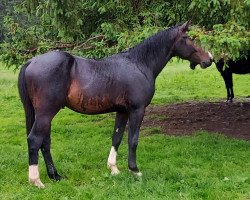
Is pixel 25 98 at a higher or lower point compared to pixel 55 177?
higher

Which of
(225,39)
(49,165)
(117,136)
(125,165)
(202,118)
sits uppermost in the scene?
(225,39)

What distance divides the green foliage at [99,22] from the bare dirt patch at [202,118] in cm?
209

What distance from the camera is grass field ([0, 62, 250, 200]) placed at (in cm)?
577

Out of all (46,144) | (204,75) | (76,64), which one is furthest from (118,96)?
(204,75)

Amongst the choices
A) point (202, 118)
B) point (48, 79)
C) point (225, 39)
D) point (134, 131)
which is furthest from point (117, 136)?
point (202, 118)

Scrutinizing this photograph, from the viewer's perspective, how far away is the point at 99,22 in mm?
9844

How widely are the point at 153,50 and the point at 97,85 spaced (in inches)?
39.8

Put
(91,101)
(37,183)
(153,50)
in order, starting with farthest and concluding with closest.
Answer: (153,50)
(91,101)
(37,183)

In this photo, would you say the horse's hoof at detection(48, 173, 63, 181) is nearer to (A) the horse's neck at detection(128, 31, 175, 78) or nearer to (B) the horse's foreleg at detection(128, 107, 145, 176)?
(B) the horse's foreleg at detection(128, 107, 145, 176)

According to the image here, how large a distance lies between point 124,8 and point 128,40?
146 centimetres

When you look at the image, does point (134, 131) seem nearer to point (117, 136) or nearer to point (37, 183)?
point (117, 136)

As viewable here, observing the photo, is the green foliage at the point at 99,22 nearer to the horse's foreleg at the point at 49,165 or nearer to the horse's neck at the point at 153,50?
the horse's neck at the point at 153,50

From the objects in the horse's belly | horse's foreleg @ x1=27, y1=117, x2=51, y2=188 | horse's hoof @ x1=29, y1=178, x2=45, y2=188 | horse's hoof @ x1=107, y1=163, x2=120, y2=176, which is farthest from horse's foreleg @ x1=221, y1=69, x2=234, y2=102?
horse's hoof @ x1=29, y1=178, x2=45, y2=188

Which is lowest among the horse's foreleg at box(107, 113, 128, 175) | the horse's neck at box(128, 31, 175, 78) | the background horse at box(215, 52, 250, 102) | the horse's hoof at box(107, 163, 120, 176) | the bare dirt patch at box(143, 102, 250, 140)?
the bare dirt patch at box(143, 102, 250, 140)
